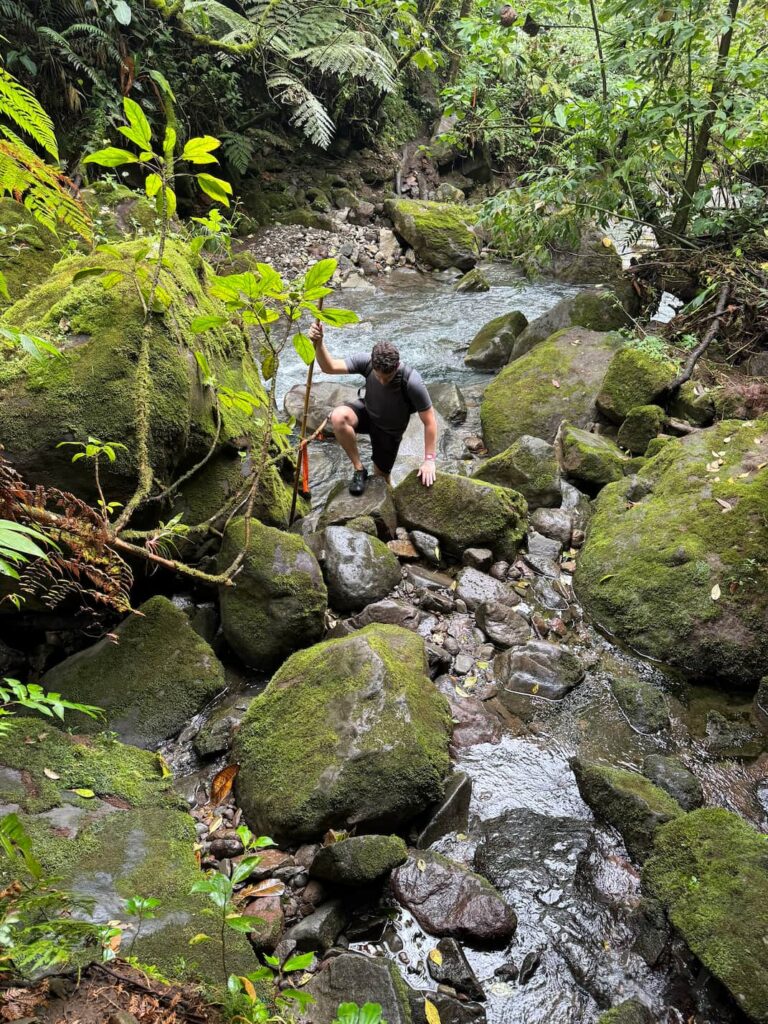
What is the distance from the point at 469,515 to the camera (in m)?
4.68

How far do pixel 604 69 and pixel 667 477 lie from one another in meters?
4.83

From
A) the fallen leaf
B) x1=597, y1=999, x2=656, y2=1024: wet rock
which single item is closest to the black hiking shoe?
the fallen leaf

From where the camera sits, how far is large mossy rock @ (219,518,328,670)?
3.61 metres

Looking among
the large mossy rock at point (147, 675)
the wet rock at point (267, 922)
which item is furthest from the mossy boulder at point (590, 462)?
the wet rock at point (267, 922)

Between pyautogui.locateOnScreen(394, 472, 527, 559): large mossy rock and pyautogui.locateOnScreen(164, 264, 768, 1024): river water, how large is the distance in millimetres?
627

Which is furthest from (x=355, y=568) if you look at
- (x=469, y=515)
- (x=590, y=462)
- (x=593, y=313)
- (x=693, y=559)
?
(x=593, y=313)

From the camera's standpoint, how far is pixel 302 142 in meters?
13.8

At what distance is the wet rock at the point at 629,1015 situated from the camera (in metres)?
2.07

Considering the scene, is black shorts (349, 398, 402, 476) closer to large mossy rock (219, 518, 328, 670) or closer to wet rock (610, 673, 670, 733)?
large mossy rock (219, 518, 328, 670)

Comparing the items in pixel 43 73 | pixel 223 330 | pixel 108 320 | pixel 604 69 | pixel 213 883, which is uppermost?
pixel 43 73

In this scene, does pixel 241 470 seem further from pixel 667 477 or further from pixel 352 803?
pixel 667 477

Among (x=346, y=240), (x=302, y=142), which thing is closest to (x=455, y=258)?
(x=346, y=240)

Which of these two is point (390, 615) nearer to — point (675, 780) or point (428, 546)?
point (428, 546)

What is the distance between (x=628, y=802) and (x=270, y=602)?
6.94 feet
